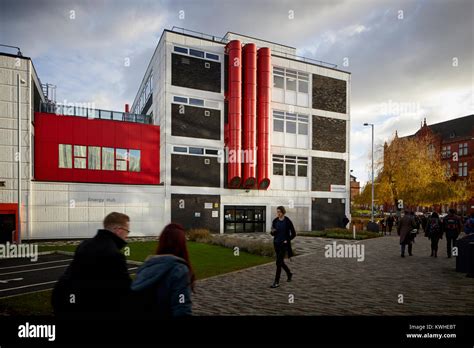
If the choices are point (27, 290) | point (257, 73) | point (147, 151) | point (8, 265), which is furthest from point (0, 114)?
point (257, 73)

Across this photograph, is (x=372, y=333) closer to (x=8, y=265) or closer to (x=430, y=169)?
(x=8, y=265)

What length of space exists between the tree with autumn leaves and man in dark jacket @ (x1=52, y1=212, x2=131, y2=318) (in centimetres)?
3797

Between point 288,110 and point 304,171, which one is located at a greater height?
point 288,110

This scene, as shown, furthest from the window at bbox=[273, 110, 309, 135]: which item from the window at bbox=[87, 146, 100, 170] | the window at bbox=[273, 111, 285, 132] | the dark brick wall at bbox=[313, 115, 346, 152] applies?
the window at bbox=[87, 146, 100, 170]

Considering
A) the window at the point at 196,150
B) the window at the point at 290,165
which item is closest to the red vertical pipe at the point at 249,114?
the window at the point at 196,150

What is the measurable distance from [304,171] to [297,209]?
135 inches

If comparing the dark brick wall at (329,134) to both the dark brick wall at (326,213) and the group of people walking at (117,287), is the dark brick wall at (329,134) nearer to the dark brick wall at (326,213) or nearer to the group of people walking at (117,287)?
the dark brick wall at (326,213)

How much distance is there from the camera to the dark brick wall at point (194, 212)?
24.6 metres

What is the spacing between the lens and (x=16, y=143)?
19703mm

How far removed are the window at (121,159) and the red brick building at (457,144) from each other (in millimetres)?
61859

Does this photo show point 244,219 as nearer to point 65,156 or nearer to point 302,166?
point 302,166

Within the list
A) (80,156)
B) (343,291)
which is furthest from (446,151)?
(343,291)

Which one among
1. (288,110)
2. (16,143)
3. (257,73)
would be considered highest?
(257,73)

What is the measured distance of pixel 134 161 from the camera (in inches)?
946
